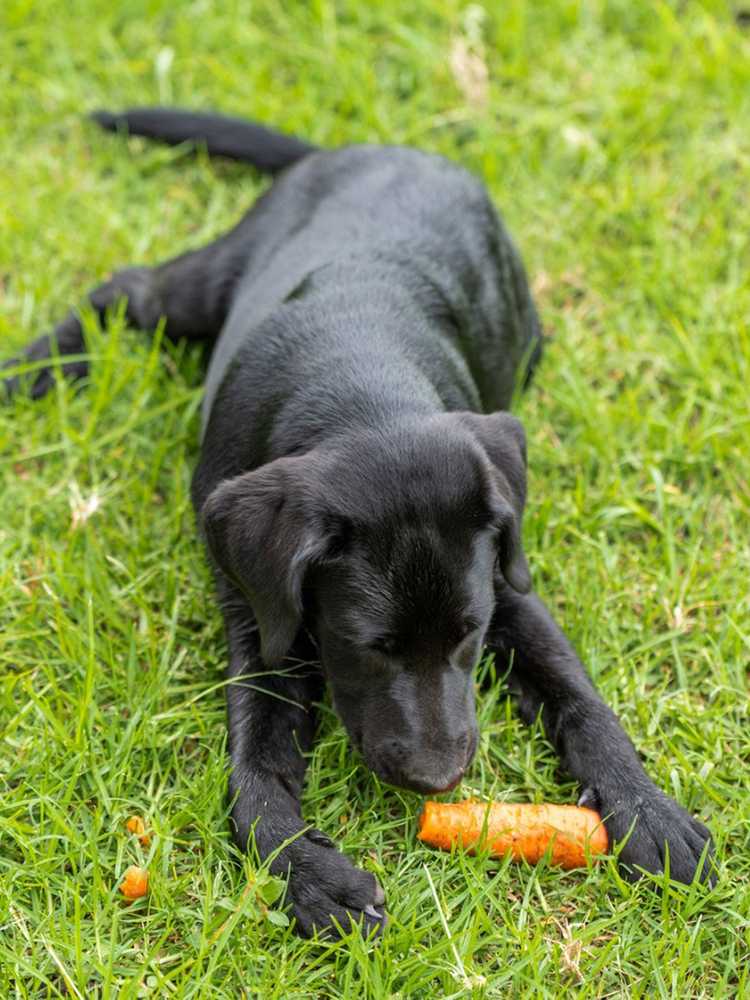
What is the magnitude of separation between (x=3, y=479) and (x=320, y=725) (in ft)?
4.36

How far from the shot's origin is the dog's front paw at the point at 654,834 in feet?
9.07

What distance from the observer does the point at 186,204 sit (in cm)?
490

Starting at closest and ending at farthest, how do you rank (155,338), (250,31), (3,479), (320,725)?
(320,725), (3,479), (155,338), (250,31)

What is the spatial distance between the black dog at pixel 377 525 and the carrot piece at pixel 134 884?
0.22m

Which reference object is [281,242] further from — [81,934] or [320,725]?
[81,934]

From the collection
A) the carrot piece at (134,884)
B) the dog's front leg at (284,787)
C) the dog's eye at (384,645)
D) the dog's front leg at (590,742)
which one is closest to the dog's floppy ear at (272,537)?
the dog's eye at (384,645)

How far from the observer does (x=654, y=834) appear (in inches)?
110

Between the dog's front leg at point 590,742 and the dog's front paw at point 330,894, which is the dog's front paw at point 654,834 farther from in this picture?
the dog's front paw at point 330,894

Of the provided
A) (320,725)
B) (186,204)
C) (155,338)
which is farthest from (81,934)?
(186,204)

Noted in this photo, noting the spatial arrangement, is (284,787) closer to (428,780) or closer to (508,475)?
(428,780)

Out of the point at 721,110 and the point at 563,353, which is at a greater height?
the point at 721,110

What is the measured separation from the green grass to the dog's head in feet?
1.04

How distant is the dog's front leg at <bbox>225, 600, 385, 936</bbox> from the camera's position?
2.63 m

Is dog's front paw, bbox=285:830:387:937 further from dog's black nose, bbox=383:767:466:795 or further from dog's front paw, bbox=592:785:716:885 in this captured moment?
dog's front paw, bbox=592:785:716:885
